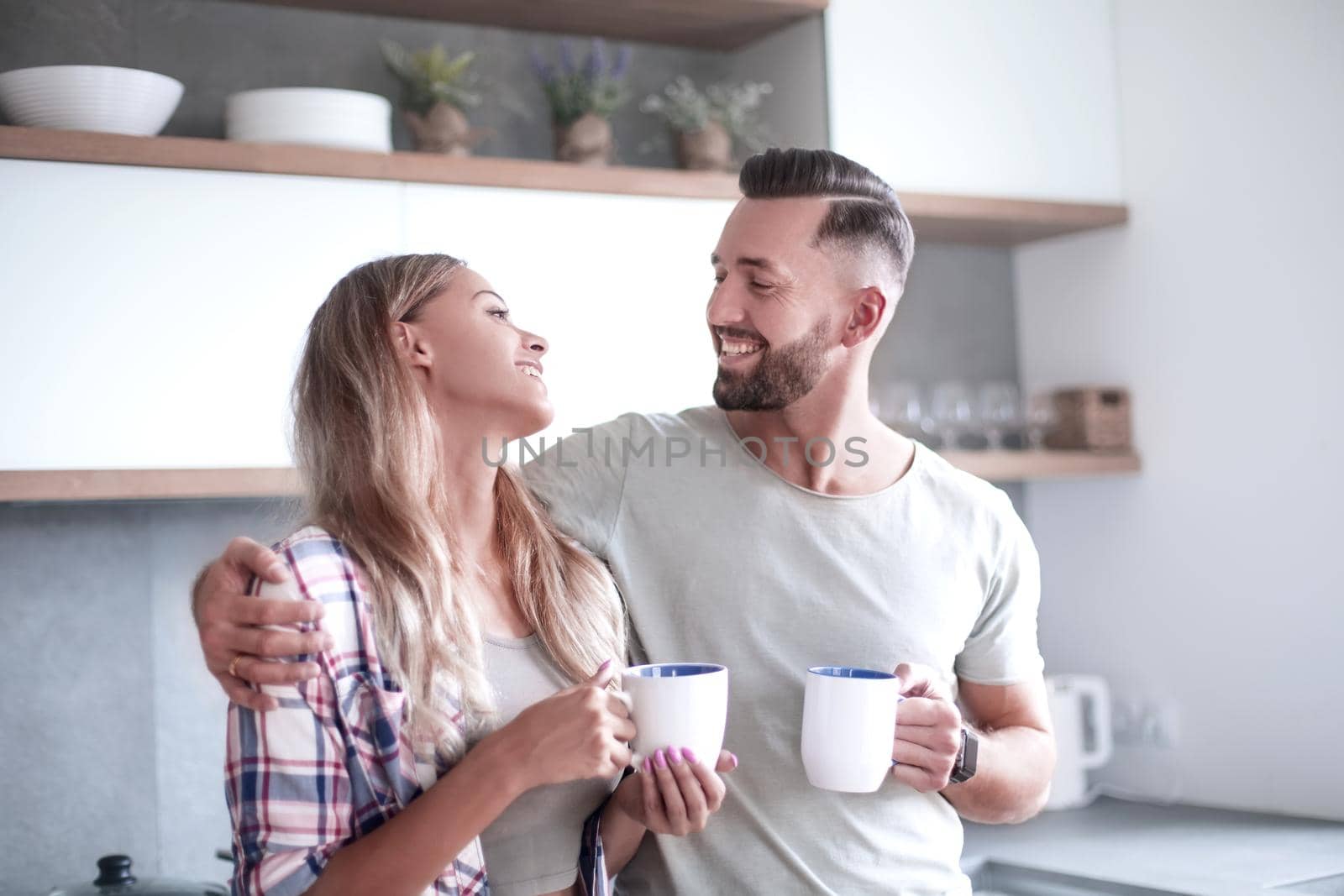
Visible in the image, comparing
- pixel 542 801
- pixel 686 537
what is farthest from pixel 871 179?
pixel 542 801

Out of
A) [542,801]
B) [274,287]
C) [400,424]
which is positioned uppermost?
[274,287]

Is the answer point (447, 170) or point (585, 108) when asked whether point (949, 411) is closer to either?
point (585, 108)

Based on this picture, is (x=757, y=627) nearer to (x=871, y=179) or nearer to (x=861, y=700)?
(x=861, y=700)

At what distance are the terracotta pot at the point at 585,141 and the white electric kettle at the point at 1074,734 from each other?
132 centimetres

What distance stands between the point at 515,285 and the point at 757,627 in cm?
102

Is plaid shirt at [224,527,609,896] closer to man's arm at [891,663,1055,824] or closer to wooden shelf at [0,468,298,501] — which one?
man's arm at [891,663,1055,824]

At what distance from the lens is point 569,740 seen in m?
1.10

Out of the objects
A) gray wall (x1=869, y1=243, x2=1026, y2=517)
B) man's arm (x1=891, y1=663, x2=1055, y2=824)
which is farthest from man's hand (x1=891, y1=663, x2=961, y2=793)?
gray wall (x1=869, y1=243, x2=1026, y2=517)

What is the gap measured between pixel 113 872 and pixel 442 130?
4.02ft

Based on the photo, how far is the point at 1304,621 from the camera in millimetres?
2426

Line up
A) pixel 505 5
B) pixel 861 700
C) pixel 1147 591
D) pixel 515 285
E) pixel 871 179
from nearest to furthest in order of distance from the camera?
pixel 861 700, pixel 871 179, pixel 515 285, pixel 505 5, pixel 1147 591

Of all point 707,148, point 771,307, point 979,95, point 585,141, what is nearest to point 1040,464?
A: point 979,95

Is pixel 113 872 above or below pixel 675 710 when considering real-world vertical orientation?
below

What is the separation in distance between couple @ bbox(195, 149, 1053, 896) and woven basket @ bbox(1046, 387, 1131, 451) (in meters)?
1.25
